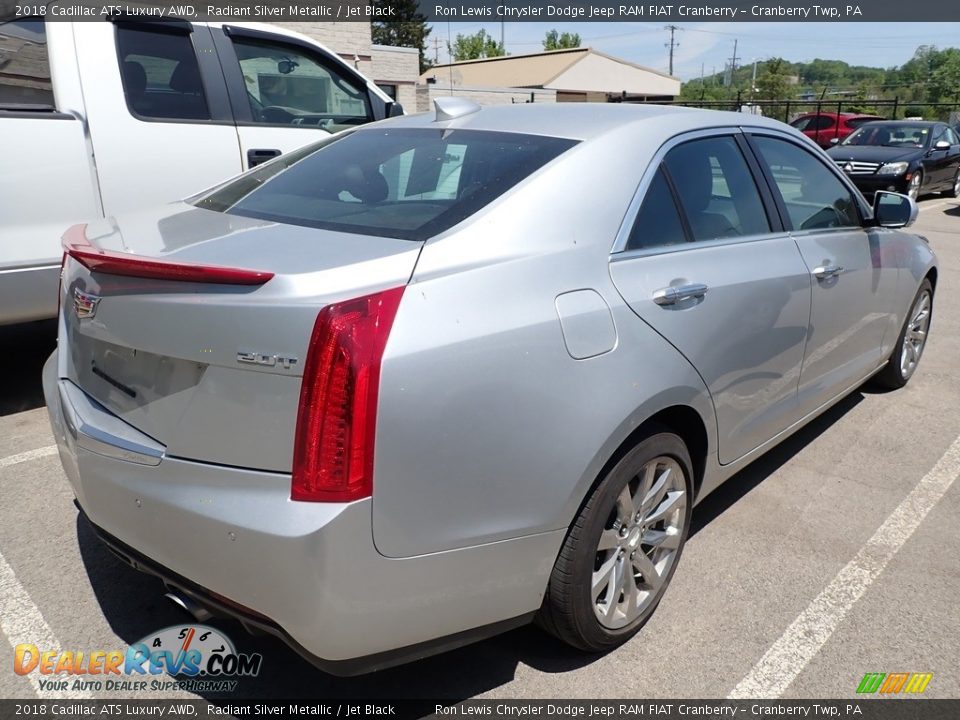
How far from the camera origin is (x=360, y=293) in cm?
190

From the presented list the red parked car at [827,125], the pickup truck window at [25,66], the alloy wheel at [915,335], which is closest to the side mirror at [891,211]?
the alloy wheel at [915,335]

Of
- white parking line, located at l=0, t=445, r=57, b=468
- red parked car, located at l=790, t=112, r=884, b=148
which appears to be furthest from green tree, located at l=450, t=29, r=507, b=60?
white parking line, located at l=0, t=445, r=57, b=468

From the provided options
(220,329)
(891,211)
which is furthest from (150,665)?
(891,211)

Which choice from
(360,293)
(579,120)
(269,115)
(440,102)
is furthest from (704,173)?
(269,115)

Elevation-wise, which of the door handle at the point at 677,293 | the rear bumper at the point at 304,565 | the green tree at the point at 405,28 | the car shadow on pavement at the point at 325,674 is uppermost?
the green tree at the point at 405,28

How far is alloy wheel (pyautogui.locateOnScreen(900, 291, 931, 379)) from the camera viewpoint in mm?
4887

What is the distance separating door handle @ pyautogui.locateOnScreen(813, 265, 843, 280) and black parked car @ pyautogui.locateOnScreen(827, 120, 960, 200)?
11027 millimetres

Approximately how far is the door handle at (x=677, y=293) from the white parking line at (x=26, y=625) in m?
2.10

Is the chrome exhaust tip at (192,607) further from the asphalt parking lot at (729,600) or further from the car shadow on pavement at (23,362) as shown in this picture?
the car shadow on pavement at (23,362)

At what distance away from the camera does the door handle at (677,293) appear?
8.25 ft

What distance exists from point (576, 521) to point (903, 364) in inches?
141

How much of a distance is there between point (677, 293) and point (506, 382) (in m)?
0.83

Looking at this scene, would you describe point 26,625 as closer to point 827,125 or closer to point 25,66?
point 25,66

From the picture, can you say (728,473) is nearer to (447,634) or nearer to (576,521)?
(576,521)
